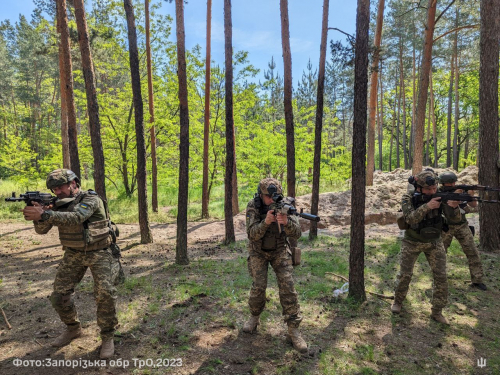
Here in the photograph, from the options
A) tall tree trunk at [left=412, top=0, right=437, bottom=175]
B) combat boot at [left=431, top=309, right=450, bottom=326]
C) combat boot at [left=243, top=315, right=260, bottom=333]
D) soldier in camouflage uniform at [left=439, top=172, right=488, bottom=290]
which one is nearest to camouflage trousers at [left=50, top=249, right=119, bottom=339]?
combat boot at [left=243, top=315, right=260, bottom=333]

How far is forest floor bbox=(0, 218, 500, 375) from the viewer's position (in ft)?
12.0

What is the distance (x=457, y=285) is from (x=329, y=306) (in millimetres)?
3123

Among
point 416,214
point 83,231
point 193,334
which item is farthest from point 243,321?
point 416,214

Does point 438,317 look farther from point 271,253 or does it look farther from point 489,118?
point 489,118

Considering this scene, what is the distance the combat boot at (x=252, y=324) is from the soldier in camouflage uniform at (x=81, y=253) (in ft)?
5.91

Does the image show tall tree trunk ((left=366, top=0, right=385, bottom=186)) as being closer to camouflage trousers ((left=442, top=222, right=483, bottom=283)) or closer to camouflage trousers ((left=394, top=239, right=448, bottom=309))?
camouflage trousers ((left=442, top=222, right=483, bottom=283))

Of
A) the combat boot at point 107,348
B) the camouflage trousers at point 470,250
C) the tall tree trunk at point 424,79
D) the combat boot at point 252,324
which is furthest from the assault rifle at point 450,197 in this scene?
the tall tree trunk at point 424,79

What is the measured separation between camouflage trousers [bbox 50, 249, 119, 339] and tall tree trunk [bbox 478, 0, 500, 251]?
9.23m

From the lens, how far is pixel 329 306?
522 centimetres

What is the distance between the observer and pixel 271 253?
13.4ft

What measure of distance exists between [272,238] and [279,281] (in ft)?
2.03

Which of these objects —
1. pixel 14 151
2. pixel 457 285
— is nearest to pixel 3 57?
pixel 14 151

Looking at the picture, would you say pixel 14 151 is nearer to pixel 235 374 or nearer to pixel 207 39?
pixel 207 39

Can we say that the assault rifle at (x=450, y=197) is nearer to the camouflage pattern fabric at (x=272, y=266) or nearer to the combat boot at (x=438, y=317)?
the combat boot at (x=438, y=317)
